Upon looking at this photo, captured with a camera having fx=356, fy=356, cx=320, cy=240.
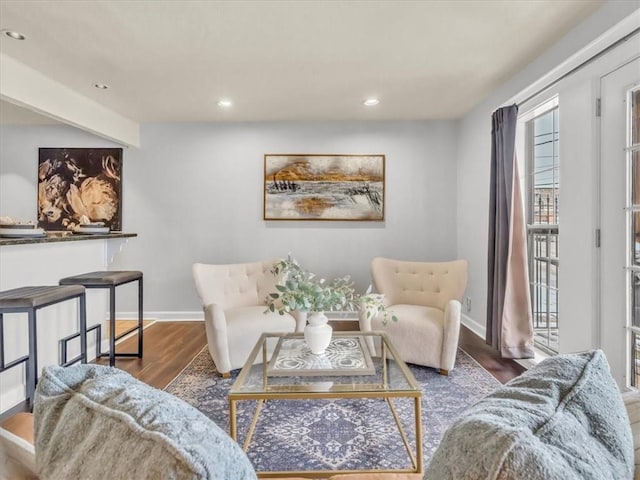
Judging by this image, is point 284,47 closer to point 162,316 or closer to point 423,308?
point 423,308

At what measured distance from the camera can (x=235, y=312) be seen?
2979 millimetres

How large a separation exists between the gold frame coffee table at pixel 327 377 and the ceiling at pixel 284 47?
199 cm

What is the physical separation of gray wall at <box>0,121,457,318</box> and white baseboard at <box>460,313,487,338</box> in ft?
2.51

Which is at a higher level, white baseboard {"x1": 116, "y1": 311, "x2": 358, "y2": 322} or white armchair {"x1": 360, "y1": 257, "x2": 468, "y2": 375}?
white armchair {"x1": 360, "y1": 257, "x2": 468, "y2": 375}

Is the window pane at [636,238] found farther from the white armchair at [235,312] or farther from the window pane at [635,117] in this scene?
the white armchair at [235,312]

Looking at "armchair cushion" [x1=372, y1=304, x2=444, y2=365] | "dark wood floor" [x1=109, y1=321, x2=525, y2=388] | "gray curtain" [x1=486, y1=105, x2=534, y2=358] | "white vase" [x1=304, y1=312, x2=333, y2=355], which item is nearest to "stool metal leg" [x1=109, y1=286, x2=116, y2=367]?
"dark wood floor" [x1=109, y1=321, x2=525, y2=388]

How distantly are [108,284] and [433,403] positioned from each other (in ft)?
8.24

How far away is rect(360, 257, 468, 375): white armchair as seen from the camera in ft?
8.86

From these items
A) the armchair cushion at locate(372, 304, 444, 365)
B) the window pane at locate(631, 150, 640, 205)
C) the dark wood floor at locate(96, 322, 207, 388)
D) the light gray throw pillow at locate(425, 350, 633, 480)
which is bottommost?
the dark wood floor at locate(96, 322, 207, 388)

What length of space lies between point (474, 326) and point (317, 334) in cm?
253

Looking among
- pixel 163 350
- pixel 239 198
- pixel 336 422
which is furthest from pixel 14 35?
pixel 336 422

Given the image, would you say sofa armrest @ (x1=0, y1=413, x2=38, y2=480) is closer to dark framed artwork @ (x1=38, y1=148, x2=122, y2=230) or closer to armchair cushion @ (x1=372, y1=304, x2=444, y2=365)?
armchair cushion @ (x1=372, y1=304, x2=444, y2=365)

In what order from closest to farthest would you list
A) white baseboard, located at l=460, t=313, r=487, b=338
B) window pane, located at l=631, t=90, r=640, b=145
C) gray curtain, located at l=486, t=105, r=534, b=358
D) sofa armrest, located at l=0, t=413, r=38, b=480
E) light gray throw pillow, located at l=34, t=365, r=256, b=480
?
light gray throw pillow, located at l=34, t=365, r=256, b=480 < sofa armrest, located at l=0, t=413, r=38, b=480 < window pane, located at l=631, t=90, r=640, b=145 < gray curtain, located at l=486, t=105, r=534, b=358 < white baseboard, located at l=460, t=313, r=487, b=338

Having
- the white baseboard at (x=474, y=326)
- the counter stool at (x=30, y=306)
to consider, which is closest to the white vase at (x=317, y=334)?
the counter stool at (x=30, y=306)
